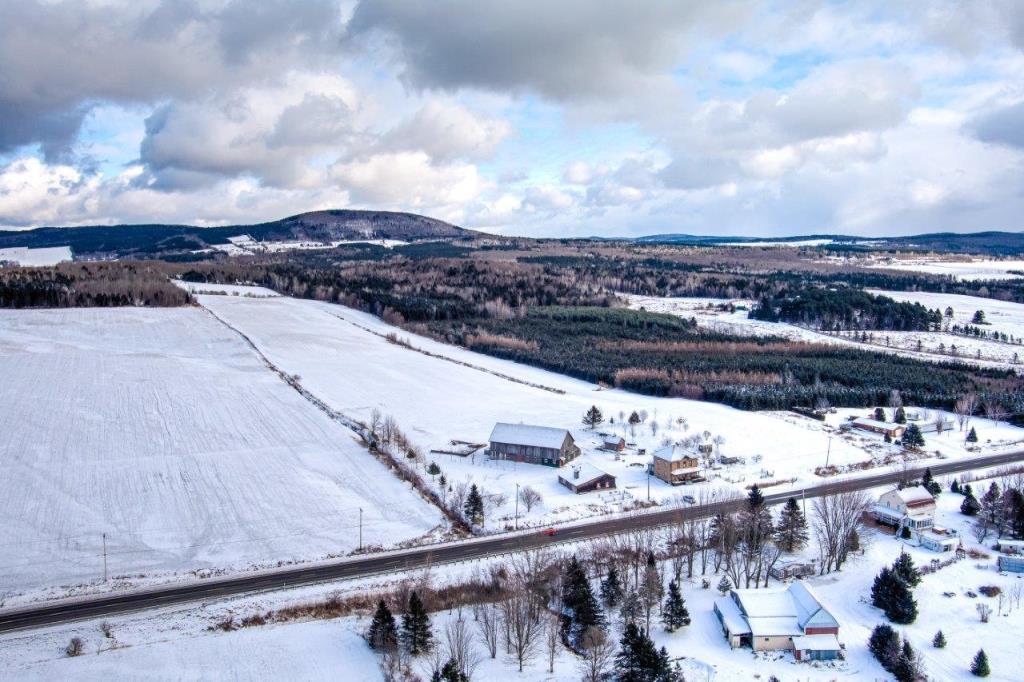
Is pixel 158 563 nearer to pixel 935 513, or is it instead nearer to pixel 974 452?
pixel 935 513

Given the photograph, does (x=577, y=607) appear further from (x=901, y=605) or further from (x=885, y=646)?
(x=901, y=605)

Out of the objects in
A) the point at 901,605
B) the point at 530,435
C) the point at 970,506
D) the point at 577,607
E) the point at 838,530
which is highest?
the point at 530,435

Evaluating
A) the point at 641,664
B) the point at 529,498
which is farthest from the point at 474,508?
the point at 641,664

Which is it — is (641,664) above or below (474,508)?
below

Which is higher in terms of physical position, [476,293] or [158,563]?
[476,293]

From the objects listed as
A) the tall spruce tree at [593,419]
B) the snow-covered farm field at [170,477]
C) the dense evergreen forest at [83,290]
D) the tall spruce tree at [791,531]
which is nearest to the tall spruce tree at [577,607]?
the snow-covered farm field at [170,477]

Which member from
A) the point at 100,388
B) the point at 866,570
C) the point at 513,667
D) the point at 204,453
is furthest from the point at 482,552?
the point at 100,388

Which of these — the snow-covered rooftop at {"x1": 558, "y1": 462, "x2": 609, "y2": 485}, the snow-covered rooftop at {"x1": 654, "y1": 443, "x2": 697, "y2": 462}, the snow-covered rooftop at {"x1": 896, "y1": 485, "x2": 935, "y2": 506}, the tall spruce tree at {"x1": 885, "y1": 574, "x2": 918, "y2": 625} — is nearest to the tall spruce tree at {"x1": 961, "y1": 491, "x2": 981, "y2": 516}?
the snow-covered rooftop at {"x1": 896, "y1": 485, "x2": 935, "y2": 506}

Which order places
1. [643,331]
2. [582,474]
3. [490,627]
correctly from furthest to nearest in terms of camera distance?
[643,331], [582,474], [490,627]
